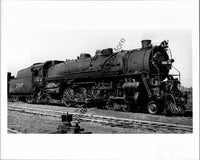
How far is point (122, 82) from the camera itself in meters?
10.1

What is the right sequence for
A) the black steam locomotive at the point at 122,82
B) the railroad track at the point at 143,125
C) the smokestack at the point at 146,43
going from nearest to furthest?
the railroad track at the point at 143,125
the smokestack at the point at 146,43
the black steam locomotive at the point at 122,82

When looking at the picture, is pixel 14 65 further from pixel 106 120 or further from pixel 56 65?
pixel 56 65

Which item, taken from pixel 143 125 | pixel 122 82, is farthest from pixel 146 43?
pixel 143 125

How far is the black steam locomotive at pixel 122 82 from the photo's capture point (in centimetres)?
915

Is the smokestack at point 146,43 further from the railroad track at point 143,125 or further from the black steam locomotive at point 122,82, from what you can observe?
the railroad track at point 143,125

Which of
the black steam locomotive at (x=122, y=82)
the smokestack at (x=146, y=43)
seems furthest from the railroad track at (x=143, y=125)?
the smokestack at (x=146, y=43)

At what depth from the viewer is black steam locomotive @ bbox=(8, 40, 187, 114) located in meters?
9.15

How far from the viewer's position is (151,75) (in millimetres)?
9492

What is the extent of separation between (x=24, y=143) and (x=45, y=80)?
681 centimetres

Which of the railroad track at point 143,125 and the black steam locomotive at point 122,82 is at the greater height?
the black steam locomotive at point 122,82

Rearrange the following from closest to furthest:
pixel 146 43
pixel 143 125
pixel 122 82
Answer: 1. pixel 143 125
2. pixel 146 43
3. pixel 122 82

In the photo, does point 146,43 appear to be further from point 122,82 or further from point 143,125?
point 143,125
